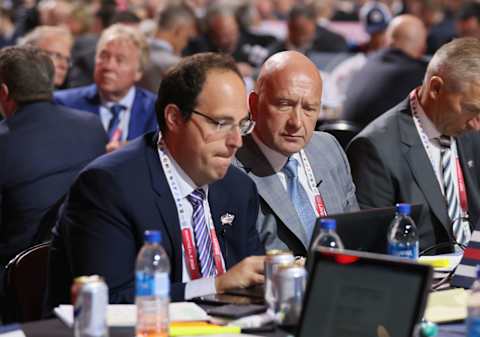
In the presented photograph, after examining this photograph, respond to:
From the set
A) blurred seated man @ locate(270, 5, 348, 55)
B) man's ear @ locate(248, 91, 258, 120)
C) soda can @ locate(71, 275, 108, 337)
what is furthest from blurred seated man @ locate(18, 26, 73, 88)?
soda can @ locate(71, 275, 108, 337)

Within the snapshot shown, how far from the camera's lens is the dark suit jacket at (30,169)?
4.70m

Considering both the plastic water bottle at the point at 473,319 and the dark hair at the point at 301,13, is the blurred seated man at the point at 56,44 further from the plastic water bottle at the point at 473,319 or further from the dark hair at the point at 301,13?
the plastic water bottle at the point at 473,319

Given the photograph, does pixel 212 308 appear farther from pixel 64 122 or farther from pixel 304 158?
pixel 64 122

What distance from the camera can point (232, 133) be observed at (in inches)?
128

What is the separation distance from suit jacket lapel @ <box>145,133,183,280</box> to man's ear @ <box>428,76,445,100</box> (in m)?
1.59

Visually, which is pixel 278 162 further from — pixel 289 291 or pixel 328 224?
pixel 289 291

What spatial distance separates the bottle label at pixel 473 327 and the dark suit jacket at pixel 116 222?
0.95 meters

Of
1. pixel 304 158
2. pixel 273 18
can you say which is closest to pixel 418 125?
pixel 304 158

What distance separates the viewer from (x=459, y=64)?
4340 mm

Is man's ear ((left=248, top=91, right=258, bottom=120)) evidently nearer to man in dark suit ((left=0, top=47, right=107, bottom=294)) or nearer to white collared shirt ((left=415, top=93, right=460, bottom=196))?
white collared shirt ((left=415, top=93, right=460, bottom=196))

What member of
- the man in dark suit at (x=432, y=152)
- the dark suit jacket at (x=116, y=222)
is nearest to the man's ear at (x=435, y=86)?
the man in dark suit at (x=432, y=152)

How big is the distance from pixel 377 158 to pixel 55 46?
10.6 feet

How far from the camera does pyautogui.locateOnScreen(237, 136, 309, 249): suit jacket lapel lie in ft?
12.5

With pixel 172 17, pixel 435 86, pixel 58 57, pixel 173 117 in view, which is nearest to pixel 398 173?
pixel 435 86
